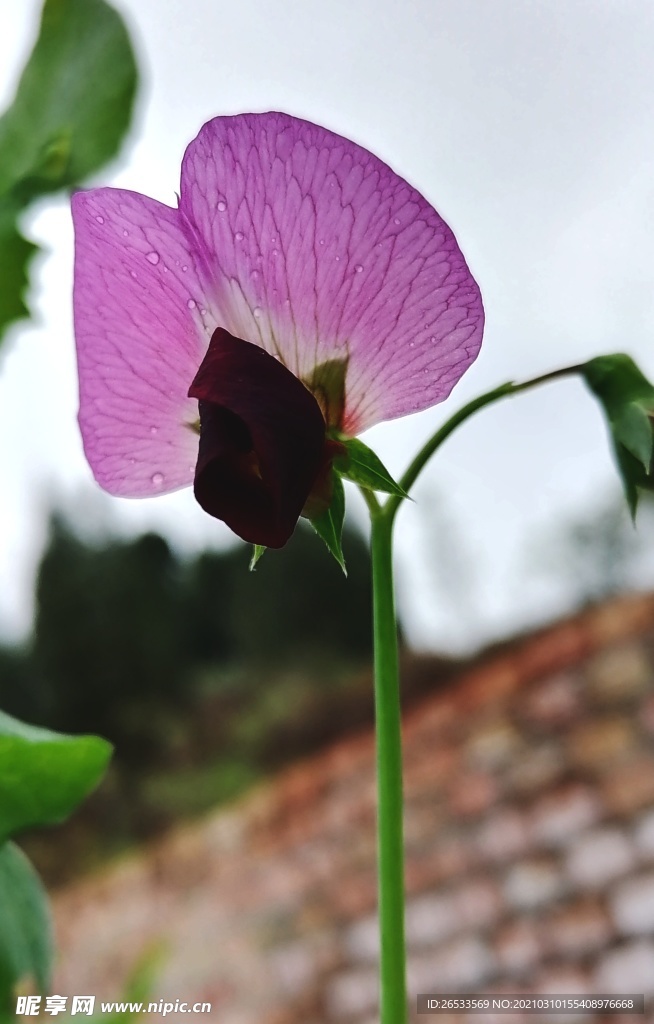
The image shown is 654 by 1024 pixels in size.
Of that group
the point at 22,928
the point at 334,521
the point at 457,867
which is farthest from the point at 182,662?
the point at 334,521

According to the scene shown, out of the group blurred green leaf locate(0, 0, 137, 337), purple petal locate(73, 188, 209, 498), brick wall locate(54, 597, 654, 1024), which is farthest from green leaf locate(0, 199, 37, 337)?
brick wall locate(54, 597, 654, 1024)

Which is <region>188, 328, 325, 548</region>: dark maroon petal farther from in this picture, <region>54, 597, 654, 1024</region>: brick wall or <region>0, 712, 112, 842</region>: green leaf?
<region>54, 597, 654, 1024</region>: brick wall

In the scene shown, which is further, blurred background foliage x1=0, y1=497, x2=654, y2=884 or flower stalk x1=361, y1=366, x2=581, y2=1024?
blurred background foliage x1=0, y1=497, x2=654, y2=884

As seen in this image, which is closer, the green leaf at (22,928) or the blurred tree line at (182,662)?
the green leaf at (22,928)

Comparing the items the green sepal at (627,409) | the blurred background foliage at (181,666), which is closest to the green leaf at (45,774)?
the green sepal at (627,409)

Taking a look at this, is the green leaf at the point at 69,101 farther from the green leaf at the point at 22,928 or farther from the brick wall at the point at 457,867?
the brick wall at the point at 457,867

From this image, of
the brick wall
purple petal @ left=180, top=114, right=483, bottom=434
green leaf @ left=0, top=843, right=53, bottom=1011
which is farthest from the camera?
the brick wall

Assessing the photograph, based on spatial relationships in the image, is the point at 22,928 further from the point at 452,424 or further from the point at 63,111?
the point at 63,111
